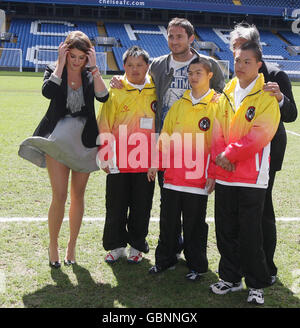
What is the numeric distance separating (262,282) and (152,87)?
1657 mm

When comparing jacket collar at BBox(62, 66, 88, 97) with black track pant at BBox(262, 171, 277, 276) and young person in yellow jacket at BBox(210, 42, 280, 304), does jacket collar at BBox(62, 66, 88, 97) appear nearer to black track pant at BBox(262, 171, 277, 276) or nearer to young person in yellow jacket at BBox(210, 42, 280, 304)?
young person in yellow jacket at BBox(210, 42, 280, 304)

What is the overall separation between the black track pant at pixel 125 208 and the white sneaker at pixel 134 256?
0.04 m

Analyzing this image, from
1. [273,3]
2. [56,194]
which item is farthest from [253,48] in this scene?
[273,3]

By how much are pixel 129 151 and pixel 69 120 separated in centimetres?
53

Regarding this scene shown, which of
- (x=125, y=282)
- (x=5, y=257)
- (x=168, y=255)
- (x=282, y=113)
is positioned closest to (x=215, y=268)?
(x=168, y=255)

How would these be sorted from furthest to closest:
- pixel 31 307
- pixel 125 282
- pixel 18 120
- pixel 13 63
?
1. pixel 13 63
2. pixel 18 120
3. pixel 125 282
4. pixel 31 307

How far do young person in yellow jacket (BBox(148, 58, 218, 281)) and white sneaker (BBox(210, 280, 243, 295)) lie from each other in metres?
0.21

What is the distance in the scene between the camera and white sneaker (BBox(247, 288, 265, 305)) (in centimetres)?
289

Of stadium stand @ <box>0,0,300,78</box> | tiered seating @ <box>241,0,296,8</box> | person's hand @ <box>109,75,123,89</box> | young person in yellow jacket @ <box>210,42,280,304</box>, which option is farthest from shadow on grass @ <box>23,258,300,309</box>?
tiered seating @ <box>241,0,296,8</box>

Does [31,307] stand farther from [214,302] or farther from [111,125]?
[111,125]

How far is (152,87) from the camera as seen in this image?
3.35m
